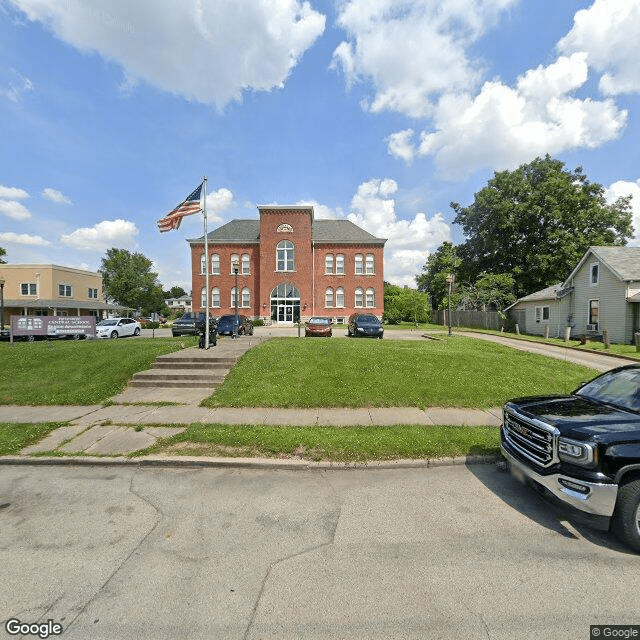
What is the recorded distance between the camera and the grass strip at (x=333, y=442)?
5504 mm

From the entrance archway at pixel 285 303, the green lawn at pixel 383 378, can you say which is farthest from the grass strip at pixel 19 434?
the entrance archway at pixel 285 303

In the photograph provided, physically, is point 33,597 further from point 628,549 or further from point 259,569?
point 628,549

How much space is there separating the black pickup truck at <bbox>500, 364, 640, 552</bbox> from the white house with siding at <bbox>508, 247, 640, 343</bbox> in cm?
2314

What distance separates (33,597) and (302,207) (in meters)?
40.6

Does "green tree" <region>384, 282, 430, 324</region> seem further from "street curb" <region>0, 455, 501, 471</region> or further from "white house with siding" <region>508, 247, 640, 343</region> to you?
"street curb" <region>0, 455, 501, 471</region>

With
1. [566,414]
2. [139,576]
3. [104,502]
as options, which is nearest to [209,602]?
[139,576]

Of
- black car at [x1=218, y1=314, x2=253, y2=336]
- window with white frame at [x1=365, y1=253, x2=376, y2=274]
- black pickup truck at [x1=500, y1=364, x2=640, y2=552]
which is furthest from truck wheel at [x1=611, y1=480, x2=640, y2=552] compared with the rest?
window with white frame at [x1=365, y1=253, x2=376, y2=274]

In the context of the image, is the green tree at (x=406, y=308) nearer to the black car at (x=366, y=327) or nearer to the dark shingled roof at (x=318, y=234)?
the dark shingled roof at (x=318, y=234)

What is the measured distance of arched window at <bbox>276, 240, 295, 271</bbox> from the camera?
41094 millimetres

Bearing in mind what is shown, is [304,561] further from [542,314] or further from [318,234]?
[318,234]

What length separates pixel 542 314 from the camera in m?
30.1

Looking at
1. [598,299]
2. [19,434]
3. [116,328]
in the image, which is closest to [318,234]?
[116,328]

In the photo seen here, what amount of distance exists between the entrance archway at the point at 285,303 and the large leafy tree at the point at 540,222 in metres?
25.6

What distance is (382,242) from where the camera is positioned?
41.8 m
